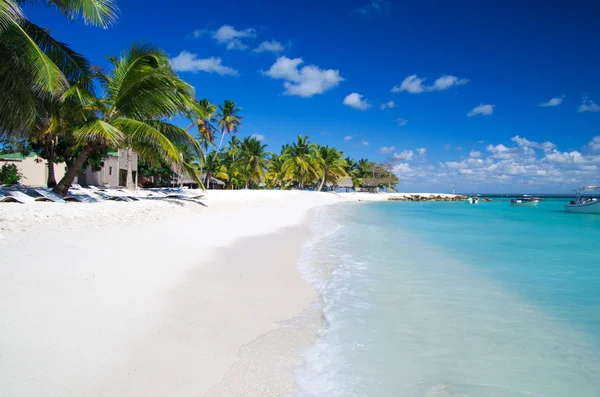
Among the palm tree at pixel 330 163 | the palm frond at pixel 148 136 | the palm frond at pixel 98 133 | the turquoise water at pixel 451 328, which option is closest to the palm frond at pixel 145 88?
the palm frond at pixel 148 136

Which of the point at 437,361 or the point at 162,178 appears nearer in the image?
the point at 437,361

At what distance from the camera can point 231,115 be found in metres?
39.4

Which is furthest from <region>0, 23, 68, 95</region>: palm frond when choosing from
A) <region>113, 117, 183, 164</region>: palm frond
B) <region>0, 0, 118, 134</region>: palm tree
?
<region>113, 117, 183, 164</region>: palm frond

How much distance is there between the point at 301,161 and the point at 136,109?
3310 centimetres

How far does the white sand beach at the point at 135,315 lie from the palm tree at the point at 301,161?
38949 millimetres

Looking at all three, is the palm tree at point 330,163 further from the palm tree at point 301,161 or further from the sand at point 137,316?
the sand at point 137,316

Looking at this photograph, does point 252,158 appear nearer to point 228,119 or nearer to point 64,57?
point 228,119

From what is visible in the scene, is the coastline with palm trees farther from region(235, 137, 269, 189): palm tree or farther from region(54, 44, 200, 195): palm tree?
region(235, 137, 269, 189): palm tree

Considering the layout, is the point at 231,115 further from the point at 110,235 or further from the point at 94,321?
the point at 94,321

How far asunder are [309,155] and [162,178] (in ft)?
62.8

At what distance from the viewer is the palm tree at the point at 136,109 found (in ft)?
36.1

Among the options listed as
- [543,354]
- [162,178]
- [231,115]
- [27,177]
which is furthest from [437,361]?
[162,178]

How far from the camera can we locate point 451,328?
13.9ft

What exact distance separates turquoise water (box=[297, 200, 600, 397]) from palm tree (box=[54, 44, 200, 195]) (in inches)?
284
